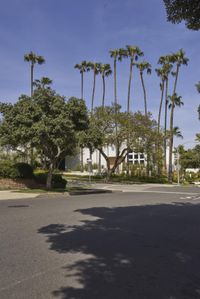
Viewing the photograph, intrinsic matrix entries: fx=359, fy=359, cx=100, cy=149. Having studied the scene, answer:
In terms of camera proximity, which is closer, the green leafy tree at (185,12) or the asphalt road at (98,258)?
the asphalt road at (98,258)

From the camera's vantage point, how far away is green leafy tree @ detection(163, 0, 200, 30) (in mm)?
6227

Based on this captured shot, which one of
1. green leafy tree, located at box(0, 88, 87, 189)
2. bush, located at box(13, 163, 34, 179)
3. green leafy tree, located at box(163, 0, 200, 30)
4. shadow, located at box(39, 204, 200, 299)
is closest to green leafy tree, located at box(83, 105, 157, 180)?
bush, located at box(13, 163, 34, 179)

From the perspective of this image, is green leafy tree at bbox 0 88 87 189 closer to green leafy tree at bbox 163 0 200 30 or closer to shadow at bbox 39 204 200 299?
shadow at bbox 39 204 200 299

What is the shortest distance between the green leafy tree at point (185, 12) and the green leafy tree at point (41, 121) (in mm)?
16809

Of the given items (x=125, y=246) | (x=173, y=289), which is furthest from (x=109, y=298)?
(x=125, y=246)

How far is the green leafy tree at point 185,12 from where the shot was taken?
245 inches

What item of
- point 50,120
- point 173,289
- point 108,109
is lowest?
point 173,289

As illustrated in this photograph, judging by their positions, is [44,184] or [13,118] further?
[44,184]

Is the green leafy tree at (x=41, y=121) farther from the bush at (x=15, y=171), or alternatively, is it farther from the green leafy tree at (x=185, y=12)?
the green leafy tree at (x=185, y=12)

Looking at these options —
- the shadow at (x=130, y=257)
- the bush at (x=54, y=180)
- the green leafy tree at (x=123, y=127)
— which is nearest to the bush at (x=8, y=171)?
the bush at (x=54, y=180)

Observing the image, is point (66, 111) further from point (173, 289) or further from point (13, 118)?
point (173, 289)

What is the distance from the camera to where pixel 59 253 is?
7.28 meters

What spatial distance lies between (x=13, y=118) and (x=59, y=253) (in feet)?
58.6

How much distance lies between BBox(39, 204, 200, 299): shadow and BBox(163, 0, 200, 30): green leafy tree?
14.6 feet
